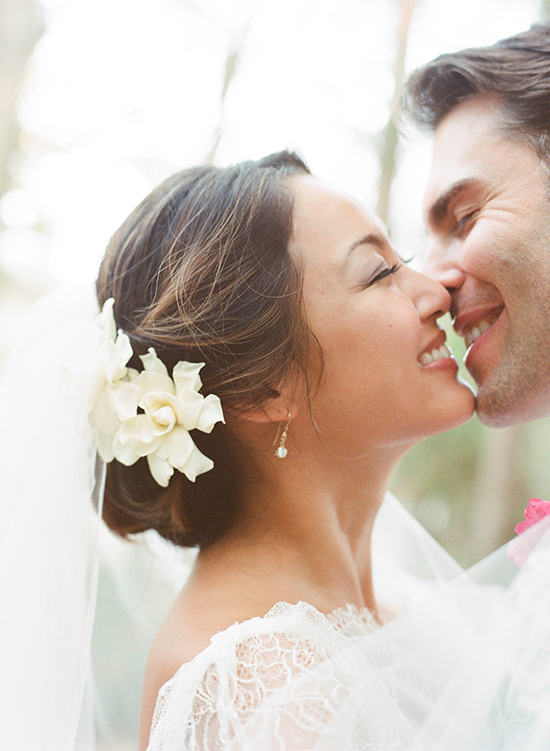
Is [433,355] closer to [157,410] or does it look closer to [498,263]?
[498,263]

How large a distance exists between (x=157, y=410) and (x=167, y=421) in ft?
0.12

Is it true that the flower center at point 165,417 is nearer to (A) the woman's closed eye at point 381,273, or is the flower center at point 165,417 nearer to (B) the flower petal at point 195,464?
(B) the flower petal at point 195,464

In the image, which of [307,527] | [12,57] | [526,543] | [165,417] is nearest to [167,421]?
[165,417]

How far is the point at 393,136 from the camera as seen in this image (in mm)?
6406

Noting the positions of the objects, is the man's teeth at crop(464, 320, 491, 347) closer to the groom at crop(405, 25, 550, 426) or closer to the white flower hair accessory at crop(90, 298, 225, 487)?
the groom at crop(405, 25, 550, 426)

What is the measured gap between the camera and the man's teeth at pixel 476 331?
1920 mm

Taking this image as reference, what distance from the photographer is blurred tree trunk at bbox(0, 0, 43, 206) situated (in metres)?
4.16

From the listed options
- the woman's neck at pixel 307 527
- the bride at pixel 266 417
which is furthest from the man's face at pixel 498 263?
the woman's neck at pixel 307 527

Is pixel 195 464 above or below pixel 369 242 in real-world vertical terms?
below

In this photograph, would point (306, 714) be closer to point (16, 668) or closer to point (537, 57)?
point (16, 668)

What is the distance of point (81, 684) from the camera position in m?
1.41

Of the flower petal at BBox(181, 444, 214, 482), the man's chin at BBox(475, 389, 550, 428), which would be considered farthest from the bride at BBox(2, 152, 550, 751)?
the man's chin at BBox(475, 389, 550, 428)

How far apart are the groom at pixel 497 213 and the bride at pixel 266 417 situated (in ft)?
0.47

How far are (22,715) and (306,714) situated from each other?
612mm
